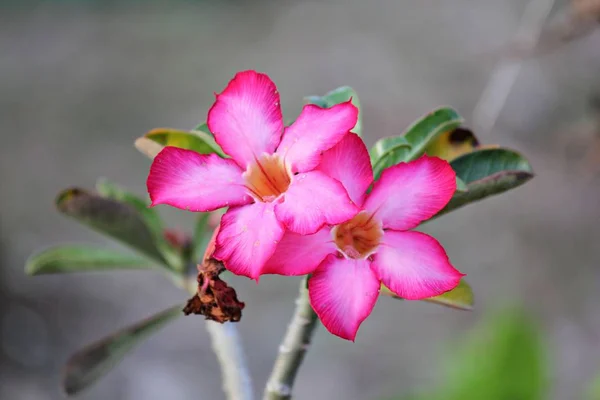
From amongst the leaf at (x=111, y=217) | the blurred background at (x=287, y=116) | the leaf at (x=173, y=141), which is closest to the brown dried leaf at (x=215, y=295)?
the leaf at (x=173, y=141)

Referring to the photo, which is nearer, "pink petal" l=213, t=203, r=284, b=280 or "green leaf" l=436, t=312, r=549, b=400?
"pink petal" l=213, t=203, r=284, b=280

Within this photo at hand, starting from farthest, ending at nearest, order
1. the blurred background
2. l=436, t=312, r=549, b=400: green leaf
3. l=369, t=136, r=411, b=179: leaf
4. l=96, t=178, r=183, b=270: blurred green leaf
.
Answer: the blurred background < l=436, t=312, r=549, b=400: green leaf < l=96, t=178, r=183, b=270: blurred green leaf < l=369, t=136, r=411, b=179: leaf

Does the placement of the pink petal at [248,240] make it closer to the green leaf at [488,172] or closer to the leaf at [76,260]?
the green leaf at [488,172]

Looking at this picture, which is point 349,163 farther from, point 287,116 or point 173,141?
point 287,116

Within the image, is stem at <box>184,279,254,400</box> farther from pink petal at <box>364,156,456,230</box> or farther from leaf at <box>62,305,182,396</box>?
pink petal at <box>364,156,456,230</box>

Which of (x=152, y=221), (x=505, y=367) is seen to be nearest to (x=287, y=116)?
(x=505, y=367)

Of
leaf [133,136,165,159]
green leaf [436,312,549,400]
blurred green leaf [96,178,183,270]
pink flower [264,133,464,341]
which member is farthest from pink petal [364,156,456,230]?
green leaf [436,312,549,400]

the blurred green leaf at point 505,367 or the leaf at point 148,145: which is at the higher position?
the leaf at point 148,145
